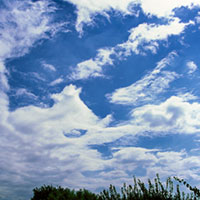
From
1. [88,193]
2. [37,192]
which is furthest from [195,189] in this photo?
[37,192]

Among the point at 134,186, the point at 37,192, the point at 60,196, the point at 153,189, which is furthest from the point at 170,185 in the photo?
the point at 37,192

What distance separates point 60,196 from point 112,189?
2612 millimetres

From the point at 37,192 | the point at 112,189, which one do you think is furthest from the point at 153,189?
the point at 37,192

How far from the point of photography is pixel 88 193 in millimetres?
11906

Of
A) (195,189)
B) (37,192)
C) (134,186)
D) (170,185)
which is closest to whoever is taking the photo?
(195,189)

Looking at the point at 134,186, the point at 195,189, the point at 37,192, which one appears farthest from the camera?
the point at 37,192

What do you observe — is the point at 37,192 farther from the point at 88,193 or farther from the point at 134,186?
Result: the point at 134,186

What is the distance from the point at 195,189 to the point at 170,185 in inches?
57.1

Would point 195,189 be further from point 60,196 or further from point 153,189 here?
point 60,196

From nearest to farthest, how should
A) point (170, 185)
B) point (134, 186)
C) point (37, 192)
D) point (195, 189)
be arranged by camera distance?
1. point (195, 189)
2. point (170, 185)
3. point (134, 186)
4. point (37, 192)

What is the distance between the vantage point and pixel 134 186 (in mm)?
11547

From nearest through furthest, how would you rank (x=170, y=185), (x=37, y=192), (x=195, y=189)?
(x=195, y=189) → (x=170, y=185) → (x=37, y=192)

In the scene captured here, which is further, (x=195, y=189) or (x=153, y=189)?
(x=153, y=189)

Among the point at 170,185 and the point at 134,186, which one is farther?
the point at 134,186
